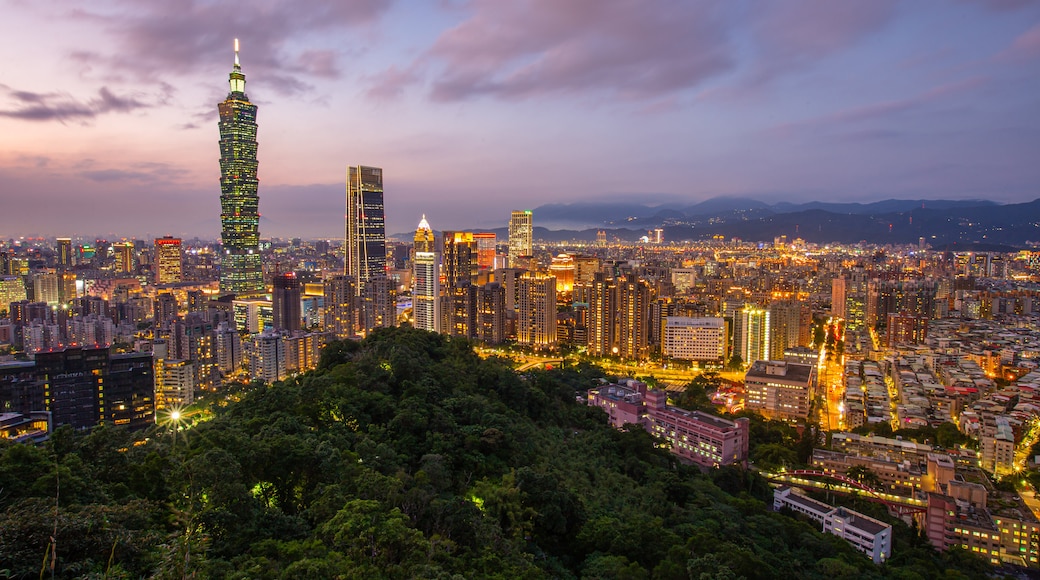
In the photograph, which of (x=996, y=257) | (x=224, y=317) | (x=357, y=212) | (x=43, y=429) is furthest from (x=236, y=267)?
(x=996, y=257)

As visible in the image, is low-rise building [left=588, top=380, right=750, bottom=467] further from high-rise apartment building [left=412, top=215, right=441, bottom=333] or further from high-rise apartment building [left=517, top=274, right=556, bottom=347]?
high-rise apartment building [left=412, top=215, right=441, bottom=333]

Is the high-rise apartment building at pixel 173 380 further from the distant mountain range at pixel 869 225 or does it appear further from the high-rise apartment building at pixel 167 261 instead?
the distant mountain range at pixel 869 225

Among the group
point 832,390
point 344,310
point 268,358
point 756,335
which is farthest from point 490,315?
point 832,390

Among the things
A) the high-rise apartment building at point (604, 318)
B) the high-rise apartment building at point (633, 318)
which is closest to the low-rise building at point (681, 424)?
the high-rise apartment building at point (633, 318)

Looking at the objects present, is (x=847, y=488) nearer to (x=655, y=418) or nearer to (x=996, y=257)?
(x=655, y=418)

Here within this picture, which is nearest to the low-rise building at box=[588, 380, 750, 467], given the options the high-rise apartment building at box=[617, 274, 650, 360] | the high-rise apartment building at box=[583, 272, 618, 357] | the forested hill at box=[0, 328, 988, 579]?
the forested hill at box=[0, 328, 988, 579]
